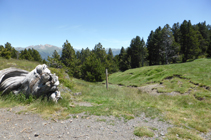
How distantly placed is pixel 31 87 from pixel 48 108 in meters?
1.91

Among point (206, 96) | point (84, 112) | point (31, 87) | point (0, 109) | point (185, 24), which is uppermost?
point (185, 24)

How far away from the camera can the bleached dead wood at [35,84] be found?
292 inches

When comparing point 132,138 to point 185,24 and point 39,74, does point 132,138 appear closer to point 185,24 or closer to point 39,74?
point 39,74

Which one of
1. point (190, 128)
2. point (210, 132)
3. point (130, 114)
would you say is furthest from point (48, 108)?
point (210, 132)

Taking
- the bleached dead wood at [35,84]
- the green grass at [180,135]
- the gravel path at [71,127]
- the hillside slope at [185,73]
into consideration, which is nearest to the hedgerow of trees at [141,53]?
the hillside slope at [185,73]

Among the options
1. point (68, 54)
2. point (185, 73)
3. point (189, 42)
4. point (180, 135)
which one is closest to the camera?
point (180, 135)

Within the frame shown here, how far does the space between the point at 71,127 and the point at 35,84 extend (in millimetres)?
4001

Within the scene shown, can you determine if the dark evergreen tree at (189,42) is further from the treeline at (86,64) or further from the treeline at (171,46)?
the treeline at (86,64)

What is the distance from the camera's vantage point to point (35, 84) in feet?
24.6

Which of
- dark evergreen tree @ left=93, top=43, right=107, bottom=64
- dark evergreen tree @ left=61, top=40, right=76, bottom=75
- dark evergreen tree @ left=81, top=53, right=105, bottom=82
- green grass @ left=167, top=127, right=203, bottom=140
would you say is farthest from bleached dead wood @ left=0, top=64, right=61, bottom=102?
dark evergreen tree @ left=93, top=43, right=107, bottom=64

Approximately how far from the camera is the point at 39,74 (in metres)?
7.69

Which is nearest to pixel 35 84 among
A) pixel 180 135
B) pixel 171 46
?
pixel 180 135

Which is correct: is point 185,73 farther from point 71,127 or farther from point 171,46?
point 171,46

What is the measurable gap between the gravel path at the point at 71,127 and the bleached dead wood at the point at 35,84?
4.80 feet
